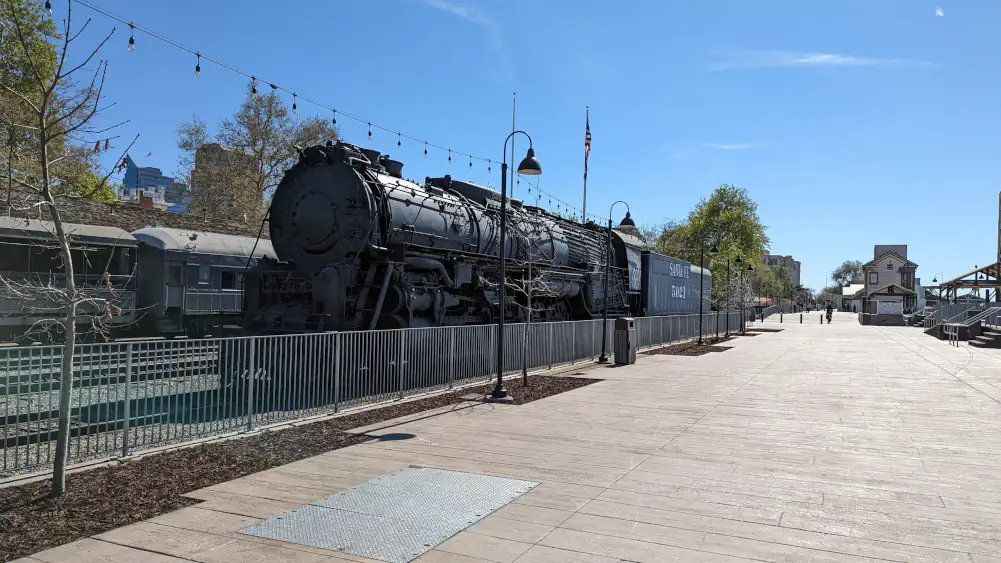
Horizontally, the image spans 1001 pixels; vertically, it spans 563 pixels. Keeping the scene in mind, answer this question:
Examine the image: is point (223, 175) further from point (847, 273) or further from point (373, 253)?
point (847, 273)

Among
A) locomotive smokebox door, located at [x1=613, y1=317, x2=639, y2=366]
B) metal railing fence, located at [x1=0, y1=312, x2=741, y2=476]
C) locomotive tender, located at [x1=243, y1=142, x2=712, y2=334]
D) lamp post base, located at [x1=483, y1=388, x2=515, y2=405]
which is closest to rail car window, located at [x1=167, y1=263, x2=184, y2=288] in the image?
locomotive tender, located at [x1=243, y1=142, x2=712, y2=334]

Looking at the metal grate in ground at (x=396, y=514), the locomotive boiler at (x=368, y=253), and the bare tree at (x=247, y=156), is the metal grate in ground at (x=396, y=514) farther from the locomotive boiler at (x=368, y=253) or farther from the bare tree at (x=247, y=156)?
the bare tree at (x=247, y=156)

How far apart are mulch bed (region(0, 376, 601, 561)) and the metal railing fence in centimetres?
41

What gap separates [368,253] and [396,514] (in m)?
6.82

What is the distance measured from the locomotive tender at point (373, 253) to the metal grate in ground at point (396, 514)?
5.26m

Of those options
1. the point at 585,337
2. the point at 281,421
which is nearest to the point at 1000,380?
the point at 585,337

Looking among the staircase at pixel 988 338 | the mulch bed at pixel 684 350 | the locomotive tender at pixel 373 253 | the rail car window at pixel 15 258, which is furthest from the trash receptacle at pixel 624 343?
the staircase at pixel 988 338

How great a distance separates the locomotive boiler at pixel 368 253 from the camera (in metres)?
11.0

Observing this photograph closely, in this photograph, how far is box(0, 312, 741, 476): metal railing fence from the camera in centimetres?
629

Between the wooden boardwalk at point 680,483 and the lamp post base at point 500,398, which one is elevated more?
the lamp post base at point 500,398

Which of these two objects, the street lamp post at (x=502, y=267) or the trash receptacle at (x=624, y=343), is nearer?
the street lamp post at (x=502, y=267)

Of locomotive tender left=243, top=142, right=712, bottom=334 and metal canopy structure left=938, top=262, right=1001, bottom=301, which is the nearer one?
locomotive tender left=243, top=142, right=712, bottom=334

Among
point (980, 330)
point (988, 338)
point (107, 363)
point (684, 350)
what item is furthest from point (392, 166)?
point (980, 330)

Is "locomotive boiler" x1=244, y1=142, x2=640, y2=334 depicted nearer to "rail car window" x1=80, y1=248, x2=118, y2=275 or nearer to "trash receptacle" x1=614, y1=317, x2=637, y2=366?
"trash receptacle" x1=614, y1=317, x2=637, y2=366
